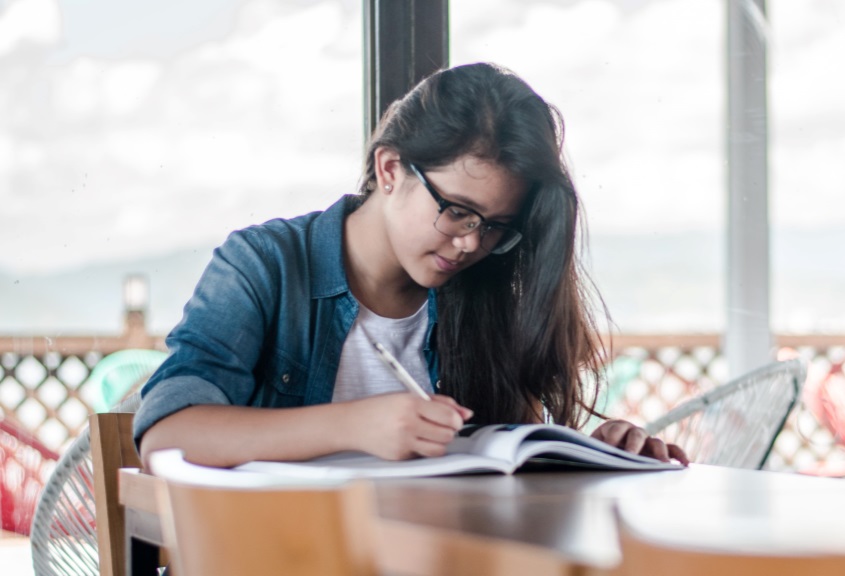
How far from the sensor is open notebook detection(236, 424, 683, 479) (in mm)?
779

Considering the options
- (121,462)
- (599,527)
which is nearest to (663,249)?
(121,462)

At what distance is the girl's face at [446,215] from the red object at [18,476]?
3.12 feet

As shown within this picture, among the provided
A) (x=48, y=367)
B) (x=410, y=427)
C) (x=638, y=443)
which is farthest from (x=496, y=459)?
(x=48, y=367)

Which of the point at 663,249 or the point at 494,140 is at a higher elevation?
the point at 494,140

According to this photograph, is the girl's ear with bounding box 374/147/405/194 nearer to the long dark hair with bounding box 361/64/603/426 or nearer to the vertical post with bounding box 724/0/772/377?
the long dark hair with bounding box 361/64/603/426

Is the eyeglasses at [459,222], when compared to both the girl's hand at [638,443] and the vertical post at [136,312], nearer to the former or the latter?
the girl's hand at [638,443]

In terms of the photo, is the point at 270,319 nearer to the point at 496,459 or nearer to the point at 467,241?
the point at 467,241

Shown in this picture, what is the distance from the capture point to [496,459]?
827mm

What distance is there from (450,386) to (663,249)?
1382 mm

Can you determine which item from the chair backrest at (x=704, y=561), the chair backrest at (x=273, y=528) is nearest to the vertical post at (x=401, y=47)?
the chair backrest at (x=273, y=528)

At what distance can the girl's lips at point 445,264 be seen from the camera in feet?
3.79

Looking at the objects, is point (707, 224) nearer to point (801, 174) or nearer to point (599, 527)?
point (801, 174)

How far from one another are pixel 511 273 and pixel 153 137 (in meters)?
0.81

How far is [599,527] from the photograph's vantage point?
0.55 meters
